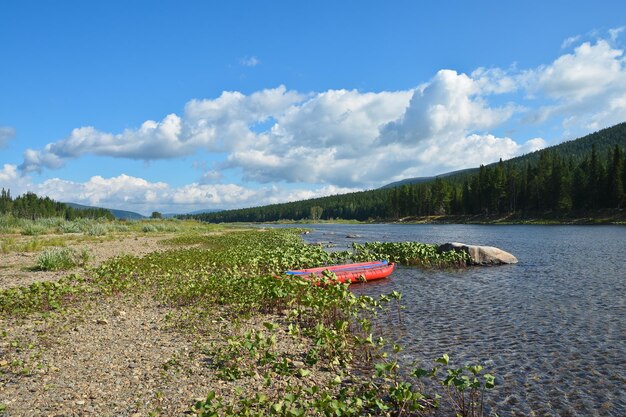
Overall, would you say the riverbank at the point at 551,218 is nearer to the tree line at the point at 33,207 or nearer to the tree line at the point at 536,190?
the tree line at the point at 536,190

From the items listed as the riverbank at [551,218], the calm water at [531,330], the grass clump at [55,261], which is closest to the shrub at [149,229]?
the grass clump at [55,261]

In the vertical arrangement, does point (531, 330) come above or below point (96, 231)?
below

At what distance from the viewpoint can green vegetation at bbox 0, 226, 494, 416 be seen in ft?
23.5

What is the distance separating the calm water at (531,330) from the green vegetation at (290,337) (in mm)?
976

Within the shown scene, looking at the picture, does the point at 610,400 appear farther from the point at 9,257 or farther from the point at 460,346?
the point at 9,257

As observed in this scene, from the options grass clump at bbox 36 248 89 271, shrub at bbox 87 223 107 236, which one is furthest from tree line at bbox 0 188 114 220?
grass clump at bbox 36 248 89 271

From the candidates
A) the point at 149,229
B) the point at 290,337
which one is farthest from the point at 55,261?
the point at 149,229

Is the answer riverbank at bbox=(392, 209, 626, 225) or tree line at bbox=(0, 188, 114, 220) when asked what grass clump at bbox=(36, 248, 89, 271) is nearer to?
riverbank at bbox=(392, 209, 626, 225)

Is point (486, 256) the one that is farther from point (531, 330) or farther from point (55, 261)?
point (55, 261)

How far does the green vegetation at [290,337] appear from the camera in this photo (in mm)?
7176

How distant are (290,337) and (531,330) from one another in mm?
7950

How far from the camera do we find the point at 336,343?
10258mm

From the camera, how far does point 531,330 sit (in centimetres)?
1297

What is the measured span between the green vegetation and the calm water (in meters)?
0.98
